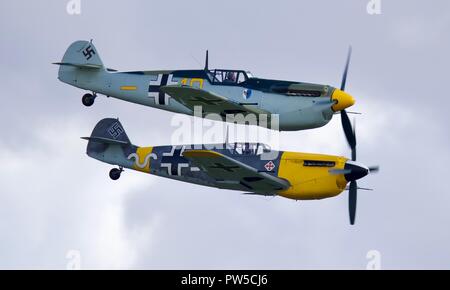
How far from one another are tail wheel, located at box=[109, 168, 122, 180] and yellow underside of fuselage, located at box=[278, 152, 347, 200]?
181 inches

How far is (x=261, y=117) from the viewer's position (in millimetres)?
42500

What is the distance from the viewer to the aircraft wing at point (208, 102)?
4212 cm

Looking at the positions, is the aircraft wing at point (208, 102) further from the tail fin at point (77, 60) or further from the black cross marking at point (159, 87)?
the tail fin at point (77, 60)

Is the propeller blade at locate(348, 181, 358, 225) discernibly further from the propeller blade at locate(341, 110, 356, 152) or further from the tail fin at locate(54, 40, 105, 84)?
the tail fin at locate(54, 40, 105, 84)

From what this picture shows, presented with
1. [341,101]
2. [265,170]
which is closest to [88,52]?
[265,170]

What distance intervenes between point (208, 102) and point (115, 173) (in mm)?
3257

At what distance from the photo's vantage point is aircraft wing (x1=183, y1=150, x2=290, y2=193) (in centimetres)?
4041

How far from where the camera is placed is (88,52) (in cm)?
4578

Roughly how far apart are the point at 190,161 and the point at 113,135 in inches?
114

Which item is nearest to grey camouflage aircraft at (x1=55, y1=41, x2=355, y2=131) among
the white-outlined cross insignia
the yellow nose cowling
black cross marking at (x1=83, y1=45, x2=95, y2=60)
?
the yellow nose cowling

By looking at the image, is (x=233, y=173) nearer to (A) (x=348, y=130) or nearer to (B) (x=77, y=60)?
(A) (x=348, y=130)
